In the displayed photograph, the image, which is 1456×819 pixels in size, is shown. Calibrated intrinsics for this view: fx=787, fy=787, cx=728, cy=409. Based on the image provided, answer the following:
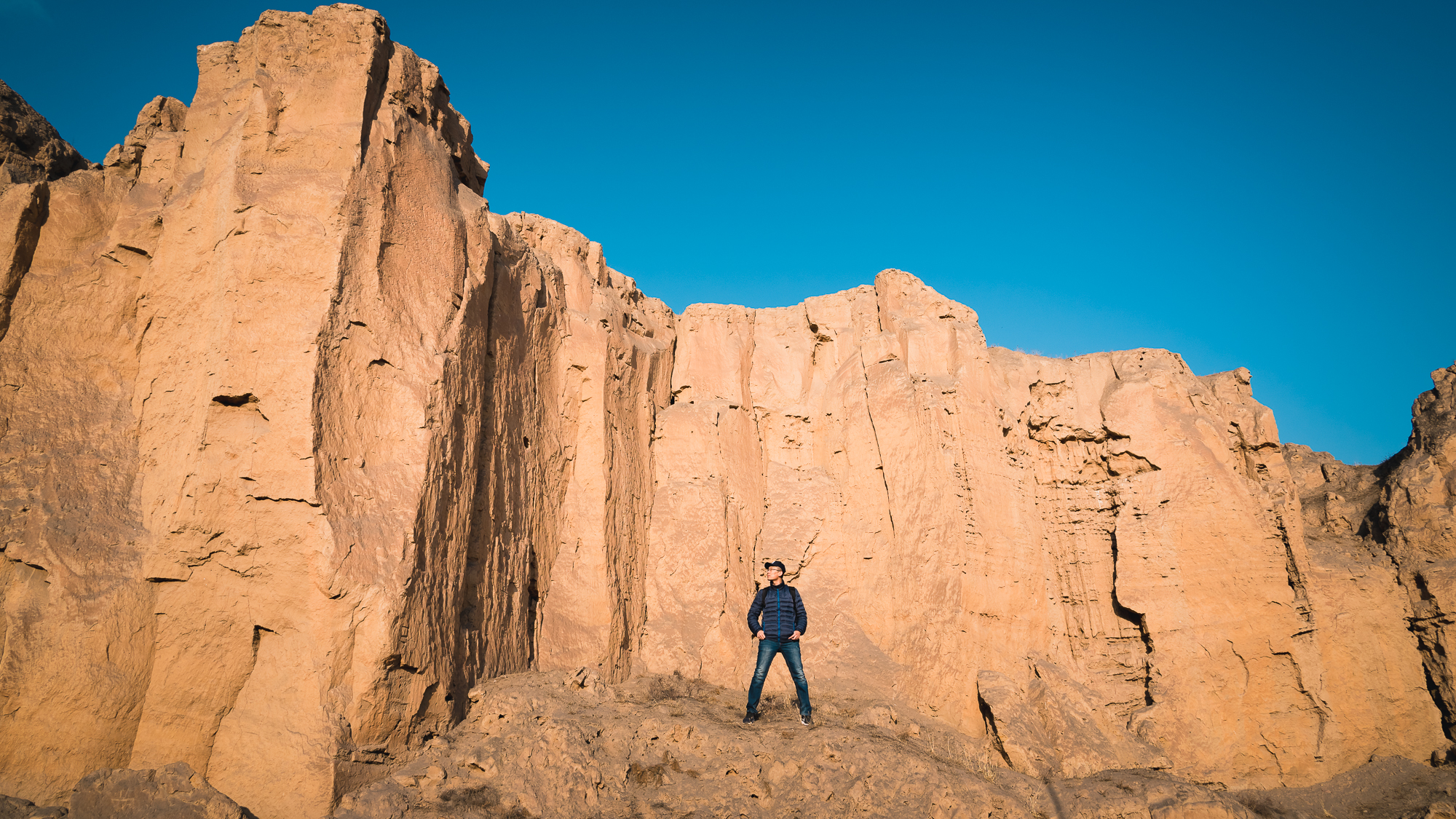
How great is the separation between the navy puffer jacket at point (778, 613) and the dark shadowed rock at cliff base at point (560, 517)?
129 cm

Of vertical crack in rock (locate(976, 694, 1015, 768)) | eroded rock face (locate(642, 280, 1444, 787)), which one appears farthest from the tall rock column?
vertical crack in rock (locate(976, 694, 1015, 768))

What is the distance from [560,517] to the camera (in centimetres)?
1130

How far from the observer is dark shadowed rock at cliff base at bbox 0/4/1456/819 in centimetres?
725

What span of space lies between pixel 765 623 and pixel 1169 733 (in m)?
7.03

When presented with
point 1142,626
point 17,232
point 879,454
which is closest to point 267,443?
point 17,232

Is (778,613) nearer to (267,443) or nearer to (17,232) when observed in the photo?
(267,443)

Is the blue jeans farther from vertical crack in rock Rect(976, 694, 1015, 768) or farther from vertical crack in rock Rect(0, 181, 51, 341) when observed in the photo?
vertical crack in rock Rect(0, 181, 51, 341)

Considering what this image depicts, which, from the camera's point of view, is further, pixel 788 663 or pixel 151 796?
pixel 788 663

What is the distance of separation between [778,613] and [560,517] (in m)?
3.67

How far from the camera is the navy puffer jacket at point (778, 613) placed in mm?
9367

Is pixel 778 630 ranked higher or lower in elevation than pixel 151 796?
higher

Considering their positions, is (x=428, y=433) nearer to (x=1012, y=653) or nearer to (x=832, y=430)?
(x=832, y=430)

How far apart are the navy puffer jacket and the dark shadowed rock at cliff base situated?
1.29 m

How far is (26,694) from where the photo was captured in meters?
6.97
